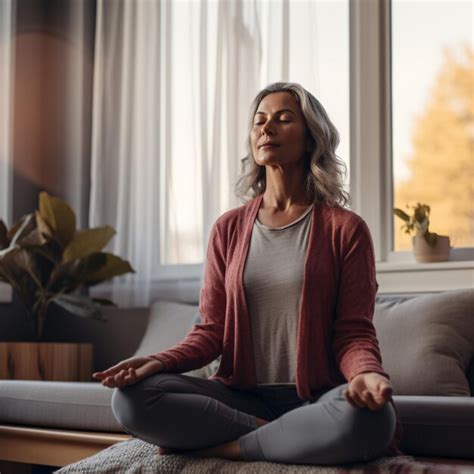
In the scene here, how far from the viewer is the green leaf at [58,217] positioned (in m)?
3.50

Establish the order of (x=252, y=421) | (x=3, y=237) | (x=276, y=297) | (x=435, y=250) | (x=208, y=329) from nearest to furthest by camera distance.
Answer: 1. (x=252, y=421)
2. (x=276, y=297)
3. (x=208, y=329)
4. (x=435, y=250)
5. (x=3, y=237)

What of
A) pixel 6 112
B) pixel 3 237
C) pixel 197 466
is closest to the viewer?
pixel 197 466

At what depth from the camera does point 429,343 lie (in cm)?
252

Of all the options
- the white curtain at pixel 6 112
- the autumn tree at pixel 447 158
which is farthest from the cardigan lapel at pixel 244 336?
the white curtain at pixel 6 112

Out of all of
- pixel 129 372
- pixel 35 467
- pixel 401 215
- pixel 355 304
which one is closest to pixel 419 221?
pixel 401 215

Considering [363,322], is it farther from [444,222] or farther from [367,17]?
[367,17]

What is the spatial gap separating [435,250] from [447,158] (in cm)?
38

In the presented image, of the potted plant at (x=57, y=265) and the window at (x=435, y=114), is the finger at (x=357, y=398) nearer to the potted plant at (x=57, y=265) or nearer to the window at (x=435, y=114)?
the window at (x=435, y=114)

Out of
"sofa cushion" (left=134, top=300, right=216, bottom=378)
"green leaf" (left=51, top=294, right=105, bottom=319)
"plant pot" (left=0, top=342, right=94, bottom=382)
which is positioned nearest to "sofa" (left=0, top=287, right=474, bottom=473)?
"sofa cushion" (left=134, top=300, right=216, bottom=378)

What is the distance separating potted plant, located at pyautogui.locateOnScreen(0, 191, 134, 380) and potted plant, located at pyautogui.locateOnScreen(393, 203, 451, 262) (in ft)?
3.86

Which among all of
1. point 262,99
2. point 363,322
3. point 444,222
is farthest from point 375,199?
point 363,322

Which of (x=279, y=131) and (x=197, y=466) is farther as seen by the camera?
(x=279, y=131)

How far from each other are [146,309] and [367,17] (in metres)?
1.56

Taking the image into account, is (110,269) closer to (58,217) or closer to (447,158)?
(58,217)
